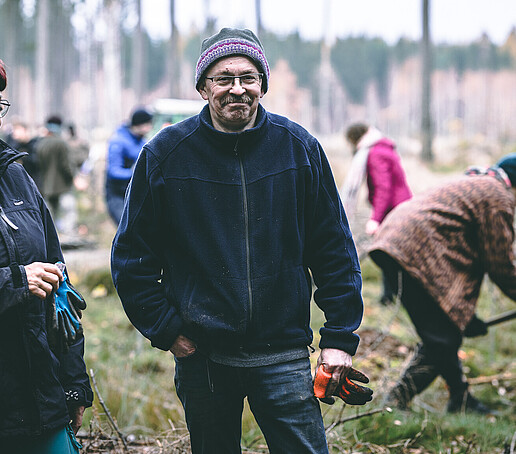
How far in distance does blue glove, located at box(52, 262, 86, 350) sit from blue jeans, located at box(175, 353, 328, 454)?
47 cm

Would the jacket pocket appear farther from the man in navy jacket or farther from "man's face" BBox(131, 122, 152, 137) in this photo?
"man's face" BBox(131, 122, 152, 137)

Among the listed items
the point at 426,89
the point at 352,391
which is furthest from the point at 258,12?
the point at 352,391

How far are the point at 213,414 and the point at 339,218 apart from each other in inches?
36.3

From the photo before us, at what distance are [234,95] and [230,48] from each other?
182 millimetres

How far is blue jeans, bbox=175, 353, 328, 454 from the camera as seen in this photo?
2266mm

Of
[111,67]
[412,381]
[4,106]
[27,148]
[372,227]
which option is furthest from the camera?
[111,67]

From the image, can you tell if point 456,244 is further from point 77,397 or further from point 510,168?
point 77,397

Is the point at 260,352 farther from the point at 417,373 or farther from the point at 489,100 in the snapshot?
the point at 489,100

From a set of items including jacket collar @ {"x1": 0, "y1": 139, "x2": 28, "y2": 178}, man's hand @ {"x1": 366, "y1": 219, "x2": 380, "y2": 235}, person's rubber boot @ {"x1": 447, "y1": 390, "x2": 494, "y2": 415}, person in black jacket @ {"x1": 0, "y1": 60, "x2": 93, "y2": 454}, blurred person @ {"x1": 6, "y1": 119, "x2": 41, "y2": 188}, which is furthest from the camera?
blurred person @ {"x1": 6, "y1": 119, "x2": 41, "y2": 188}

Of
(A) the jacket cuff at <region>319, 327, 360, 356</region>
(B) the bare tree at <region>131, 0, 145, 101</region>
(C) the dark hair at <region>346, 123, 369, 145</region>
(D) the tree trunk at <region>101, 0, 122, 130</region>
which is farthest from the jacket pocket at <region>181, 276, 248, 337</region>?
(B) the bare tree at <region>131, 0, 145, 101</region>

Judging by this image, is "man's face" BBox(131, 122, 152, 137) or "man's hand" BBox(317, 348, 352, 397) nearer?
"man's hand" BBox(317, 348, 352, 397)

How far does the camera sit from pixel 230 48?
2307 millimetres

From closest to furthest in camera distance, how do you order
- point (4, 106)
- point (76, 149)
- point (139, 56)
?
point (4, 106), point (76, 149), point (139, 56)

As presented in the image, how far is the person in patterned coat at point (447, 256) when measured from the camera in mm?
3803
